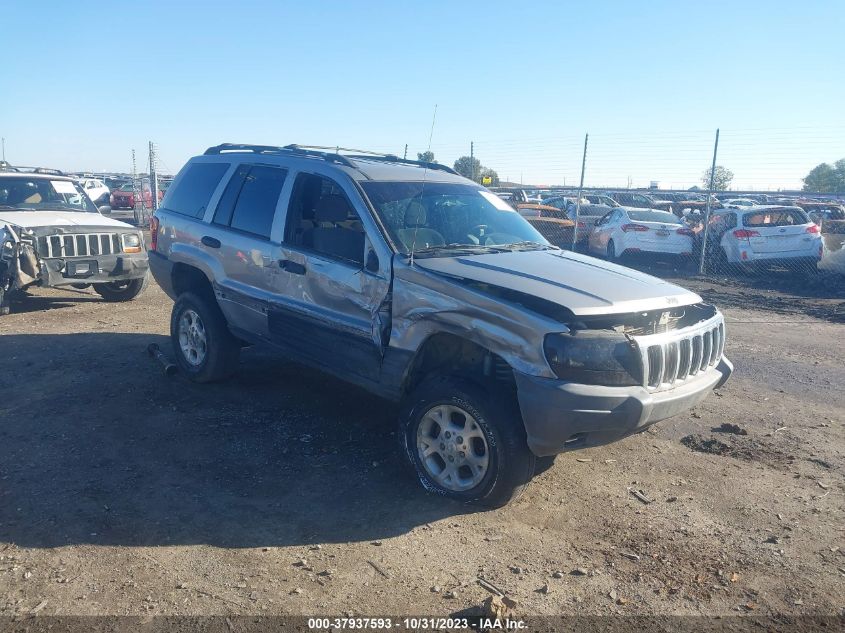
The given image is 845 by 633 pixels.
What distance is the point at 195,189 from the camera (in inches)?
261

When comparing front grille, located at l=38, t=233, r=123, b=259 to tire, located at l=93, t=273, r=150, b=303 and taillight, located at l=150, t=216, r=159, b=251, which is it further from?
taillight, located at l=150, t=216, r=159, b=251

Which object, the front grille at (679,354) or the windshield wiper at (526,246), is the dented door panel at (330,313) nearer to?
the windshield wiper at (526,246)

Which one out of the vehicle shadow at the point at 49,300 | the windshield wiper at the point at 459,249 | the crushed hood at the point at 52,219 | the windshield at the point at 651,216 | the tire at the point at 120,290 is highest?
the windshield wiper at the point at 459,249

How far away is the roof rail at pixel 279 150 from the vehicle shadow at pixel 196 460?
6.52 ft

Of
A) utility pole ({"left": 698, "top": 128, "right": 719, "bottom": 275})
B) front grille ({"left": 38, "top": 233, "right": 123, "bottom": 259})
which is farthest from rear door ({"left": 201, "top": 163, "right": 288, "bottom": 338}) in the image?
utility pole ({"left": 698, "top": 128, "right": 719, "bottom": 275})

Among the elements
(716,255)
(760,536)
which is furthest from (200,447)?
(716,255)

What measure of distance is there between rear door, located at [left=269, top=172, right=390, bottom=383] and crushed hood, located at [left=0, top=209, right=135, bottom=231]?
5.29 metres

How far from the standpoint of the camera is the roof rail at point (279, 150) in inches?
219

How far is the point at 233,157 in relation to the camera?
6359 millimetres

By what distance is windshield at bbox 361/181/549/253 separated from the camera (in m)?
4.92

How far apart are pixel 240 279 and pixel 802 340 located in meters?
7.06

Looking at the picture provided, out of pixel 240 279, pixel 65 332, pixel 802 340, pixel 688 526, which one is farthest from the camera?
pixel 802 340

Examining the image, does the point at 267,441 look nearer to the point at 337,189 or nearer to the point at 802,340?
the point at 337,189

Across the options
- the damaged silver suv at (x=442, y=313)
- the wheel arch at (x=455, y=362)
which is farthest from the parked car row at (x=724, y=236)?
the wheel arch at (x=455, y=362)
